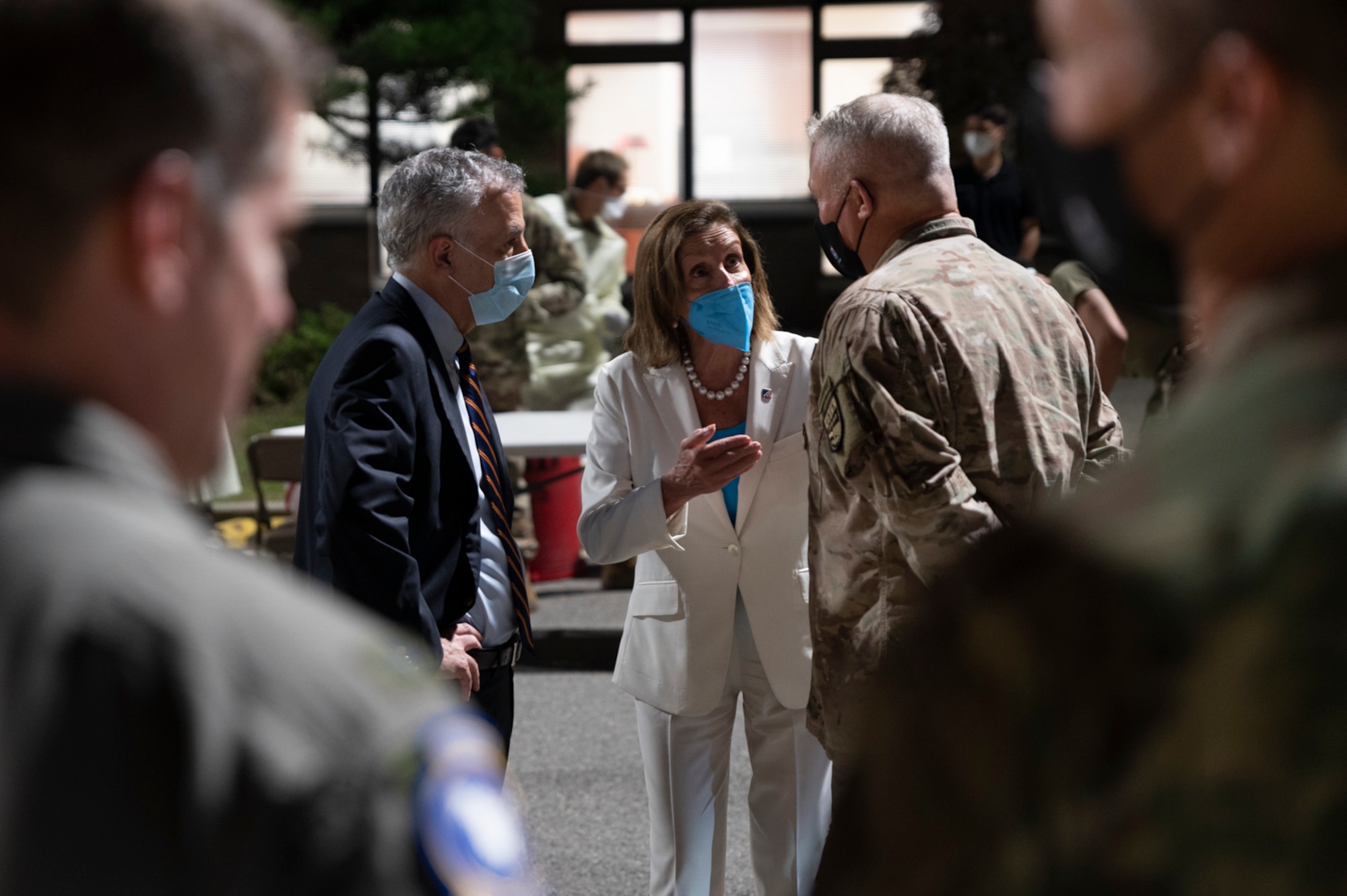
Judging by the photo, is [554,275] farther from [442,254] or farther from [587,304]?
[442,254]

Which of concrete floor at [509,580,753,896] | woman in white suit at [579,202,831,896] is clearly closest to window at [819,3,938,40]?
concrete floor at [509,580,753,896]

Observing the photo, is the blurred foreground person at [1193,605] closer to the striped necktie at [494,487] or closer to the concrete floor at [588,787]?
the striped necktie at [494,487]

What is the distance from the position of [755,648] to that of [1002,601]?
9.14 feet

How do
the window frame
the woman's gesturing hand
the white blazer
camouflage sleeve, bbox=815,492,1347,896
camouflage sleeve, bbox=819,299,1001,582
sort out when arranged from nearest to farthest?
camouflage sleeve, bbox=815,492,1347,896 → camouflage sleeve, bbox=819,299,1001,582 → the woman's gesturing hand → the white blazer → the window frame

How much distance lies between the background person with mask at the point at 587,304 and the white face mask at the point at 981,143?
8.00ft

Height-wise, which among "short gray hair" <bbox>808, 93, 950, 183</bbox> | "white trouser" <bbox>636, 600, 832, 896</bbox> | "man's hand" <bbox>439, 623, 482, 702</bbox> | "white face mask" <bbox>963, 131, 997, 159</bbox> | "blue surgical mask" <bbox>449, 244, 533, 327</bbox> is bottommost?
"white trouser" <bbox>636, 600, 832, 896</bbox>

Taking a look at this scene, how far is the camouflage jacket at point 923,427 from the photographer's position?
257cm

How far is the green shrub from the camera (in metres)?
14.1

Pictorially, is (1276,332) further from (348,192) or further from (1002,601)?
(348,192)

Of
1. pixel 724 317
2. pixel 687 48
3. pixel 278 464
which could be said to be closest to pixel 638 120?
pixel 687 48

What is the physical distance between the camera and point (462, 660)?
289 centimetres

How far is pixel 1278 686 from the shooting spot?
67cm

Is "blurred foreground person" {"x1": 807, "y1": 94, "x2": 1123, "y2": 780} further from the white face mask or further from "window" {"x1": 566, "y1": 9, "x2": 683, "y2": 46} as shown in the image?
"window" {"x1": 566, "y1": 9, "x2": 683, "y2": 46}

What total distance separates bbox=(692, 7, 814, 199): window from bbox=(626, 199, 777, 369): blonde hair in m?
12.6
